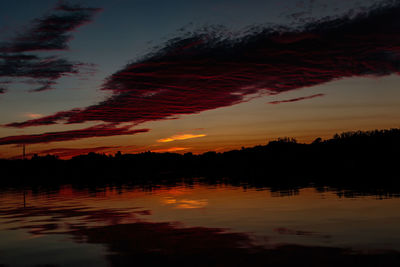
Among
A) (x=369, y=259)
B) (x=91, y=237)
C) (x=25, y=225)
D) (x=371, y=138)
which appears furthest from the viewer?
(x=371, y=138)

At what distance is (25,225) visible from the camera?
934 inches

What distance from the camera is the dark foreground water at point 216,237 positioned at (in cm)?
1360

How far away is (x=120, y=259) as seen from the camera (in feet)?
46.7

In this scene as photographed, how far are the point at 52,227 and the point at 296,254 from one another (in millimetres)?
14714

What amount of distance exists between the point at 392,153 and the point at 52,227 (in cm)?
11766

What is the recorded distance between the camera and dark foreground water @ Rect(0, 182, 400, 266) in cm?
1360

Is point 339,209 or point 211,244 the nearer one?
point 211,244

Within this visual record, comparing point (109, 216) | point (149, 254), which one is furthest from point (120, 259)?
point (109, 216)

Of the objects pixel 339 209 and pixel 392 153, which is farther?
pixel 392 153

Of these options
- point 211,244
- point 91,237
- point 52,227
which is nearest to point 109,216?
point 52,227

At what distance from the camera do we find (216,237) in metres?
17.5

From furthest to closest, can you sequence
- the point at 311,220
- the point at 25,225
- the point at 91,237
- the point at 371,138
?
the point at 371,138, the point at 25,225, the point at 311,220, the point at 91,237

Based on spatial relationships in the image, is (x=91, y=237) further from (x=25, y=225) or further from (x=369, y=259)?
(x=369, y=259)

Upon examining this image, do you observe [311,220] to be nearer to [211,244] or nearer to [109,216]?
[211,244]
